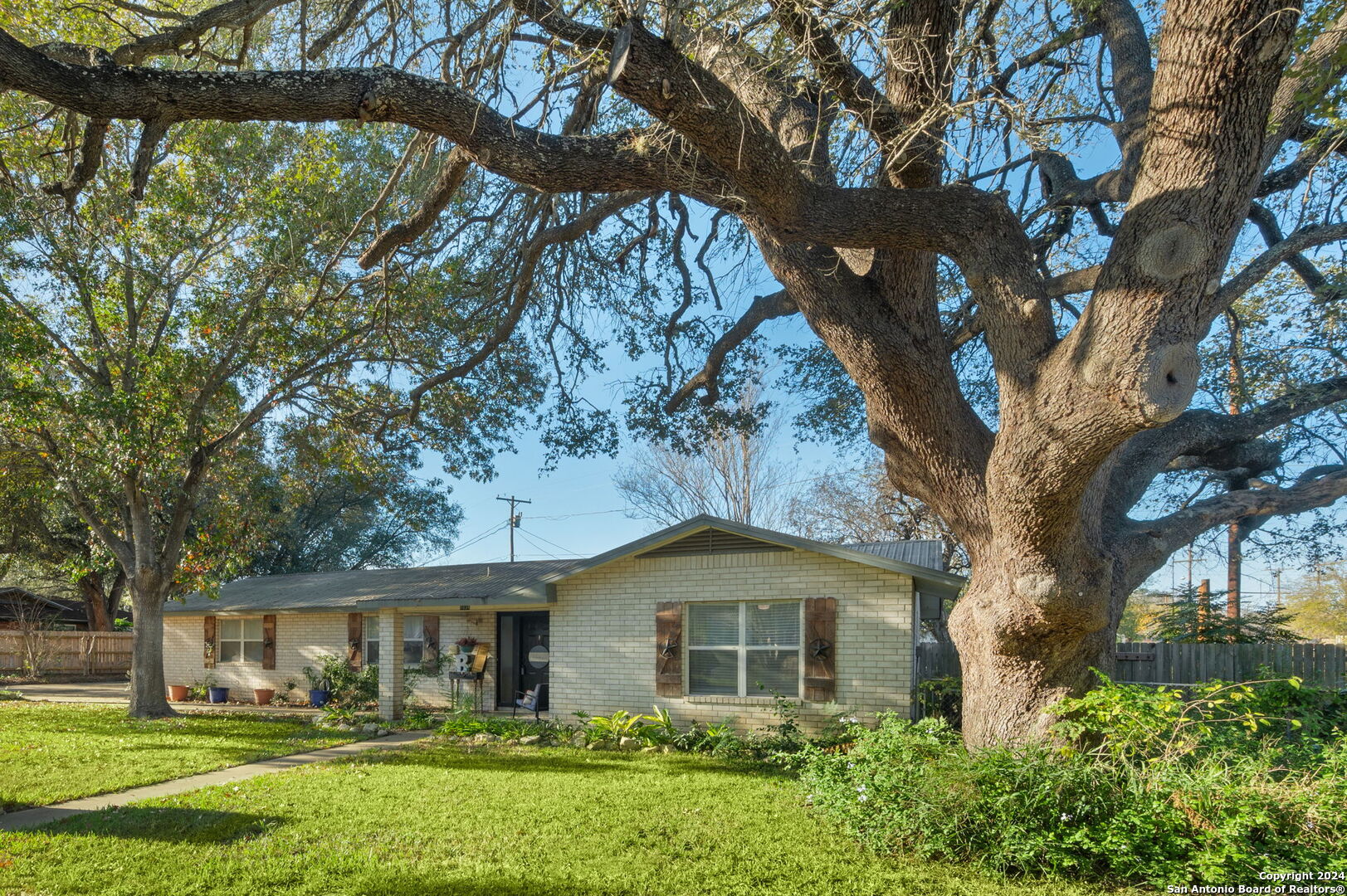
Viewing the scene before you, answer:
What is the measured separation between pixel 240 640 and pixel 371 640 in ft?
15.0

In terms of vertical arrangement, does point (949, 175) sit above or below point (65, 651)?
above

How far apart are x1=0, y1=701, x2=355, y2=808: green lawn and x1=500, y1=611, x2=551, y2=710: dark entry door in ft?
12.6

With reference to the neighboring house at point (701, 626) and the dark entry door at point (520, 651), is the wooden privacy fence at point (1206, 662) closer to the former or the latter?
the neighboring house at point (701, 626)

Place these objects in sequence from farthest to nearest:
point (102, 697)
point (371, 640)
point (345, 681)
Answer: point (102, 697), point (371, 640), point (345, 681)

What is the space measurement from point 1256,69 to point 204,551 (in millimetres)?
17647

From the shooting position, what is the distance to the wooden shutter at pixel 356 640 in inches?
736

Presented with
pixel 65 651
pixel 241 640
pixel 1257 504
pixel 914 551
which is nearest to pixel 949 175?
pixel 1257 504

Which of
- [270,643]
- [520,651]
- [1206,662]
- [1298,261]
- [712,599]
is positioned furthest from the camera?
[270,643]

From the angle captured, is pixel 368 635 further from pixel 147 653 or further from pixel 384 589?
pixel 147 653

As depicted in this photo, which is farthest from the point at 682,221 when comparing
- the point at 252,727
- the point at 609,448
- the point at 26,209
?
the point at 252,727

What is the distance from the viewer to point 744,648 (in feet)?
41.5

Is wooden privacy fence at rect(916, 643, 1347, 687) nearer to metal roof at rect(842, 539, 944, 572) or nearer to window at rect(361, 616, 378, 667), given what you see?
metal roof at rect(842, 539, 944, 572)

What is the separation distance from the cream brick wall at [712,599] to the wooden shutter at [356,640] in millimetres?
6740

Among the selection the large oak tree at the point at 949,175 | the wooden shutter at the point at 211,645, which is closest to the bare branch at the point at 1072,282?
the large oak tree at the point at 949,175
